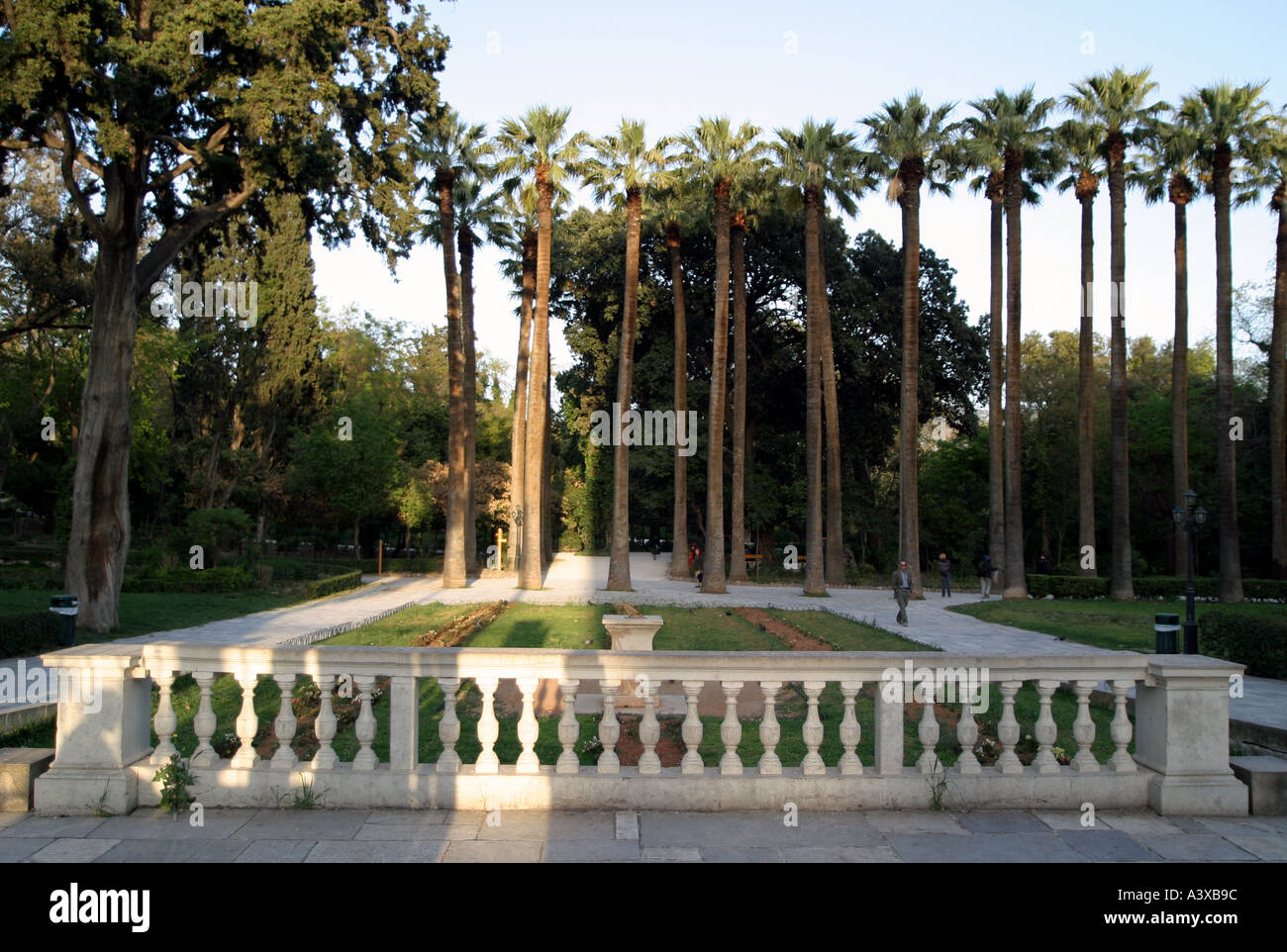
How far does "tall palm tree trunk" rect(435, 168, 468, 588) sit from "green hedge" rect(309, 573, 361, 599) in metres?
3.54

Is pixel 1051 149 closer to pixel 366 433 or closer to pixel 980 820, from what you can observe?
pixel 366 433

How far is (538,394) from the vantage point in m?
32.1

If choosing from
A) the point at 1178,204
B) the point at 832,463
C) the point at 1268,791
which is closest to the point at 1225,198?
the point at 1178,204

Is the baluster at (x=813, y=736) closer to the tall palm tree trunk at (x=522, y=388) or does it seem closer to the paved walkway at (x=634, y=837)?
the paved walkway at (x=634, y=837)

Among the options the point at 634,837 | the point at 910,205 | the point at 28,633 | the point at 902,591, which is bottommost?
the point at 902,591

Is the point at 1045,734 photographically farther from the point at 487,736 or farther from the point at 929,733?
the point at 487,736

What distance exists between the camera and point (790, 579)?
1606 inches

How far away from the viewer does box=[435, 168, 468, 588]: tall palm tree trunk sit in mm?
33062

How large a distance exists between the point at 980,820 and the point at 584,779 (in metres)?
2.53

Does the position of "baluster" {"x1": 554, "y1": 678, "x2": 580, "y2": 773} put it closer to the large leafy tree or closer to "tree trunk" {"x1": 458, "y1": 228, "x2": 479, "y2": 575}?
the large leafy tree

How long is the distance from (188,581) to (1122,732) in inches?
1202

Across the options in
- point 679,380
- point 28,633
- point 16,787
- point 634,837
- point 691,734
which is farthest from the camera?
point 679,380

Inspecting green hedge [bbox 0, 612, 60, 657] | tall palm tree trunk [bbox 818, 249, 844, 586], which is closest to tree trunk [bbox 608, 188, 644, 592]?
tall palm tree trunk [bbox 818, 249, 844, 586]

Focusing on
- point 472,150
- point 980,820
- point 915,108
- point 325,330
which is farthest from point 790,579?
point 980,820
